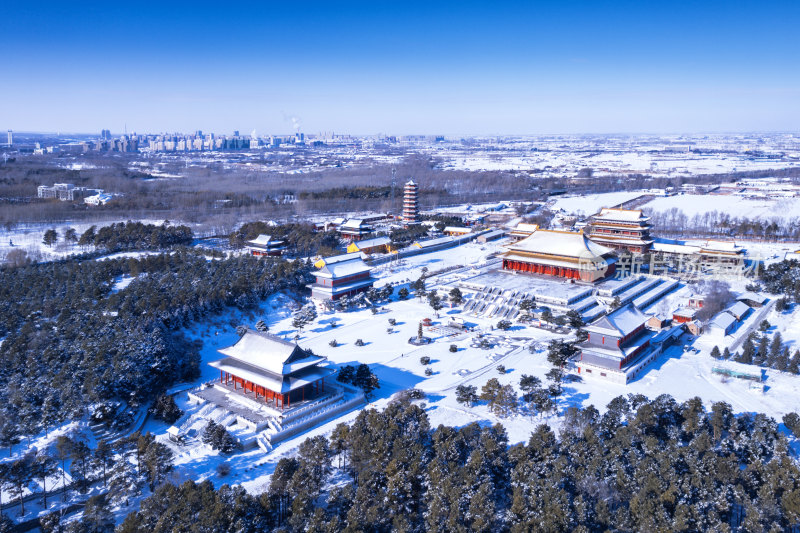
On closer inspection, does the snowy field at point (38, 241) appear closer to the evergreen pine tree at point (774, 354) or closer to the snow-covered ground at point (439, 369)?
the snow-covered ground at point (439, 369)

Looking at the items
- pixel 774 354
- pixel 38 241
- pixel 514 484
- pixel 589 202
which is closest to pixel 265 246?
pixel 38 241

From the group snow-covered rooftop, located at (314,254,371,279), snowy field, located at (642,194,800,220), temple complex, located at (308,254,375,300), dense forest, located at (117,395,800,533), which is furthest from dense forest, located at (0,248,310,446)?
snowy field, located at (642,194,800,220)

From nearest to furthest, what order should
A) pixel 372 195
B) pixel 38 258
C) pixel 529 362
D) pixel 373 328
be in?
1. pixel 529 362
2. pixel 373 328
3. pixel 38 258
4. pixel 372 195

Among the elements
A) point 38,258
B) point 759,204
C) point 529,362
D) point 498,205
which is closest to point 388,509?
point 529,362

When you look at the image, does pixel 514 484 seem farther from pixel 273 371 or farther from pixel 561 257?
pixel 561 257

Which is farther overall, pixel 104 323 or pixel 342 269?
pixel 342 269

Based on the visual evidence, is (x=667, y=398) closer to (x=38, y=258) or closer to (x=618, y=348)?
(x=618, y=348)
